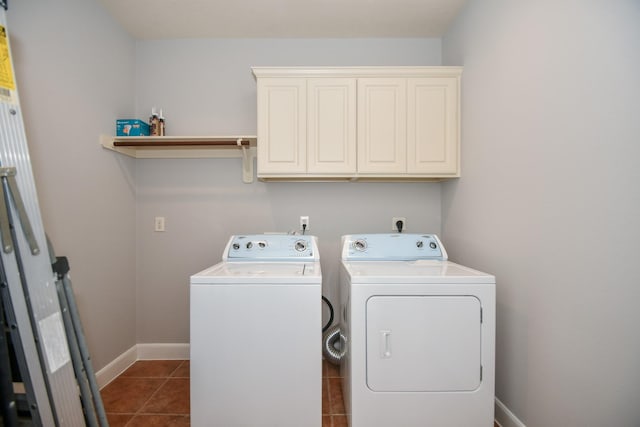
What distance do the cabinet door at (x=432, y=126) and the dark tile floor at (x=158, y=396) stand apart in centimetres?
164

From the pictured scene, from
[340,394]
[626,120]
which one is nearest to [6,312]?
[340,394]

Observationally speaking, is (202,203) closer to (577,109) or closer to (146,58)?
(146,58)

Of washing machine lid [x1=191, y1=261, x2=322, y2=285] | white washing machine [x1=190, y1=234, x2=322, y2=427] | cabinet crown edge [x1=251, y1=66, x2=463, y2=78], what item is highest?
cabinet crown edge [x1=251, y1=66, x2=463, y2=78]

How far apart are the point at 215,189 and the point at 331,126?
1.14 meters

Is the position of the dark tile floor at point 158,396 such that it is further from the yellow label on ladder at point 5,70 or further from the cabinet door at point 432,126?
the yellow label on ladder at point 5,70

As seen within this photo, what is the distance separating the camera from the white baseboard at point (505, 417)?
1.49 m

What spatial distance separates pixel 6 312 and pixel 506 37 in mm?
2660

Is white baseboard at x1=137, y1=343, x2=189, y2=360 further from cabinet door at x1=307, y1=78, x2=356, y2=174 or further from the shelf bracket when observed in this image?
cabinet door at x1=307, y1=78, x2=356, y2=174

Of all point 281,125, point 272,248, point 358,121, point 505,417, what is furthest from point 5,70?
point 505,417

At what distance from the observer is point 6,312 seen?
1025mm

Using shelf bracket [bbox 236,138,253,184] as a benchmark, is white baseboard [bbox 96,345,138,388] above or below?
below

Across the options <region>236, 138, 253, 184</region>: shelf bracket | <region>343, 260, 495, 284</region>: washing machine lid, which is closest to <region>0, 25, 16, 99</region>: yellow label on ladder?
<region>236, 138, 253, 184</region>: shelf bracket

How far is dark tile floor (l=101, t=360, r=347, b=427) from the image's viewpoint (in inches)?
65.1

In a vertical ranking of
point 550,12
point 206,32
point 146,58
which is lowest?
point 550,12
